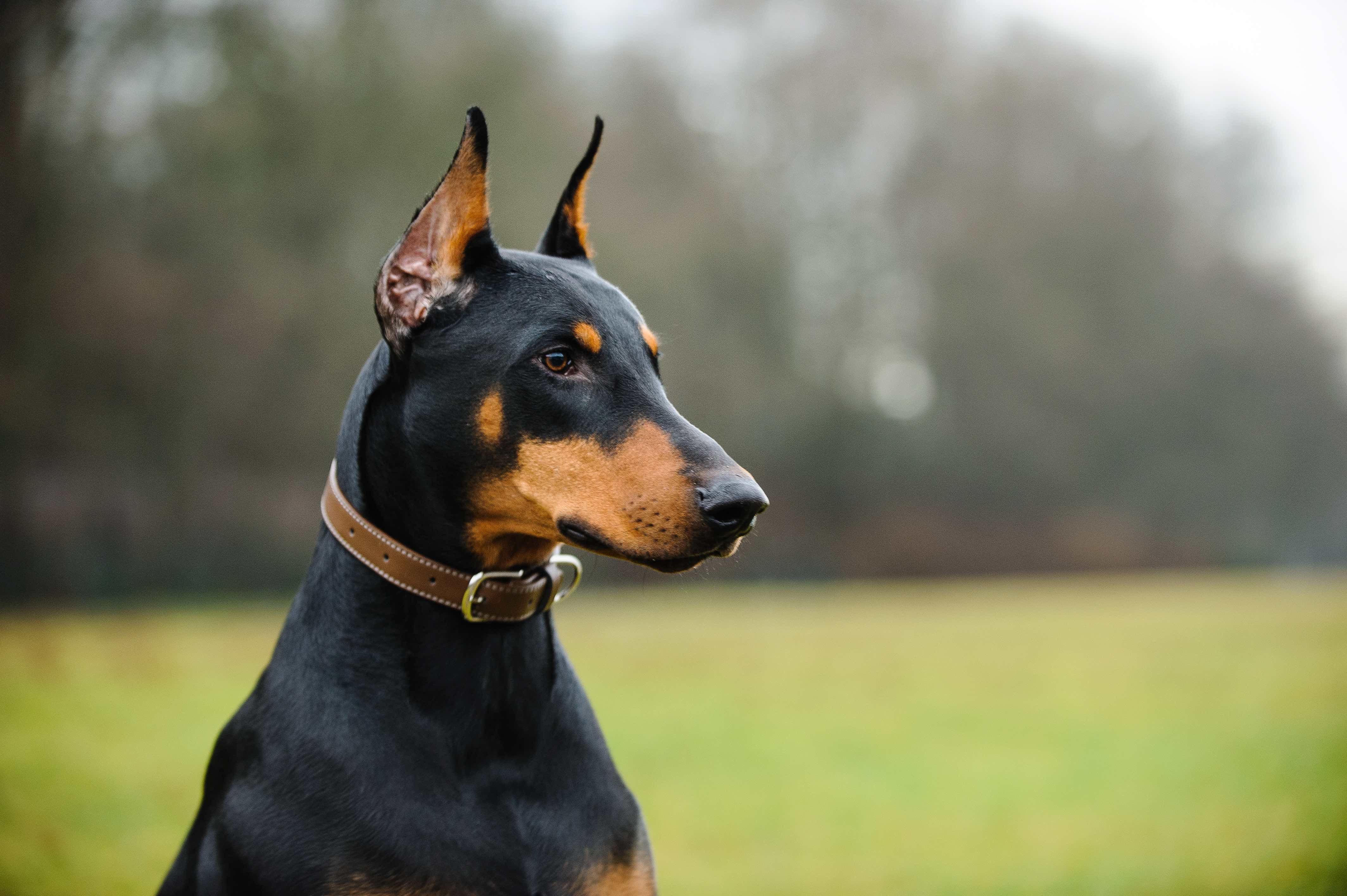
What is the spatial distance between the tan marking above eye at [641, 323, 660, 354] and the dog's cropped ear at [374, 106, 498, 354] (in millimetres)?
451

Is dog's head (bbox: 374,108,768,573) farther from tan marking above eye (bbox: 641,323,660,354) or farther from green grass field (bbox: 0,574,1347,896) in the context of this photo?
green grass field (bbox: 0,574,1347,896)

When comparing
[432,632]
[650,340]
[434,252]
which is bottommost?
[432,632]

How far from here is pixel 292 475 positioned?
23.0m

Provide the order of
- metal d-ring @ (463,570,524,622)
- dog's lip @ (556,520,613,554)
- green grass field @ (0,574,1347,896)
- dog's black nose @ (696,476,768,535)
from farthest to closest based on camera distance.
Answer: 1. green grass field @ (0,574,1347,896)
2. metal d-ring @ (463,570,524,622)
3. dog's lip @ (556,520,613,554)
4. dog's black nose @ (696,476,768,535)

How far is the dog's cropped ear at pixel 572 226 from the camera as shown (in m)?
3.16

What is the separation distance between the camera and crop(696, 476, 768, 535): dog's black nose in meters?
2.30

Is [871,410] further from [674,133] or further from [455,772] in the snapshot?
[455,772]

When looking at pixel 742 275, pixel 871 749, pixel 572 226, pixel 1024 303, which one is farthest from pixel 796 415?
pixel 572 226

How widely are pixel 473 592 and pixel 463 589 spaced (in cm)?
5

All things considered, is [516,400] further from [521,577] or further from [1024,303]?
[1024,303]

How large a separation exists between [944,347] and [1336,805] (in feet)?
90.0

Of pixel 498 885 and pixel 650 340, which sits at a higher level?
pixel 650 340

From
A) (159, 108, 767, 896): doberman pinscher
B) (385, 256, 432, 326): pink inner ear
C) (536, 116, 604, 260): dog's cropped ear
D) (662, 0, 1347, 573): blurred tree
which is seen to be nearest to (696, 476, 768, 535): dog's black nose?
(159, 108, 767, 896): doberman pinscher

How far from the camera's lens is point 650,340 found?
9.35 feet
